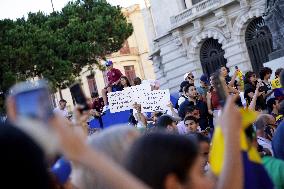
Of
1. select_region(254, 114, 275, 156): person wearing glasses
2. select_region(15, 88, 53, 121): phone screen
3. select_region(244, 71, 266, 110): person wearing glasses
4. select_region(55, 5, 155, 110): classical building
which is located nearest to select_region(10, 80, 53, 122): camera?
select_region(15, 88, 53, 121): phone screen

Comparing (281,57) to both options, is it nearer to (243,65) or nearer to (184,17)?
(243,65)

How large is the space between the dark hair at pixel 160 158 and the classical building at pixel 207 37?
64.9 feet

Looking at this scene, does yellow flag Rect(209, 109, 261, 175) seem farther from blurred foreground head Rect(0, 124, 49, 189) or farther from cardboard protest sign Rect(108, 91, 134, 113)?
cardboard protest sign Rect(108, 91, 134, 113)

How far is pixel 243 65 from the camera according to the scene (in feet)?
76.3

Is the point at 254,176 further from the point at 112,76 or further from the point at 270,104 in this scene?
the point at 112,76

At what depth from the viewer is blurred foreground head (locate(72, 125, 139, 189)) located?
2.15 metres

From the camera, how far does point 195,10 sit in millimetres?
25344

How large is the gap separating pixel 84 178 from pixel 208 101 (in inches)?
251

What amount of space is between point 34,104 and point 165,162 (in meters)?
0.50

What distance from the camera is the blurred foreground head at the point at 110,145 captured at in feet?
7.07

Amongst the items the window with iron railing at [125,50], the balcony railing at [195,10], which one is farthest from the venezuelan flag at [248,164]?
the window with iron railing at [125,50]

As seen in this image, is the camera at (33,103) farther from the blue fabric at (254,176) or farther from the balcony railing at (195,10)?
the balcony railing at (195,10)

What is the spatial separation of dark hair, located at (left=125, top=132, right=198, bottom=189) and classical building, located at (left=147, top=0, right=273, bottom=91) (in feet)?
64.9

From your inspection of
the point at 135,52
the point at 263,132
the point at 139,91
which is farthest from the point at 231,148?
the point at 135,52
